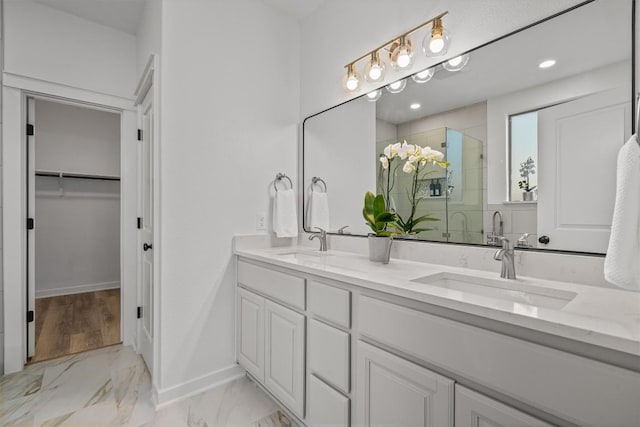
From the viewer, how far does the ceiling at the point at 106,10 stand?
2.26 m

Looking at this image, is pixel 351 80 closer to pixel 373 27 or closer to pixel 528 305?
pixel 373 27

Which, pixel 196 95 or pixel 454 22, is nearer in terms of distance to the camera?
pixel 454 22

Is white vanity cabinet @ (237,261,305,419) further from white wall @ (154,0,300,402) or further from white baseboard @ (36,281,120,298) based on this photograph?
white baseboard @ (36,281,120,298)

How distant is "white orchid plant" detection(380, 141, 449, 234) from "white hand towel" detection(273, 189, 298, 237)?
772mm

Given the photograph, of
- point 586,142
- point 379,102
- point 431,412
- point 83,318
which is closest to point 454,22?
point 379,102

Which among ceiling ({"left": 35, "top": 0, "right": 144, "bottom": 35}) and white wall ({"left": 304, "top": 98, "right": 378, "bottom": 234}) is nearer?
white wall ({"left": 304, "top": 98, "right": 378, "bottom": 234})

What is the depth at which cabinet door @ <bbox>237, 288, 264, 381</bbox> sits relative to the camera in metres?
1.80

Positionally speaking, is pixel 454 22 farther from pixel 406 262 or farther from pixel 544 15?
pixel 406 262

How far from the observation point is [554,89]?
1.19 m

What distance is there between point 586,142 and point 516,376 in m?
0.87

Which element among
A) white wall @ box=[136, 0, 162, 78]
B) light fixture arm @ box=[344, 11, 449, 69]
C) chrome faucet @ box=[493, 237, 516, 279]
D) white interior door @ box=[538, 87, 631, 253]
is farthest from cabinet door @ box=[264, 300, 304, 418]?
white wall @ box=[136, 0, 162, 78]

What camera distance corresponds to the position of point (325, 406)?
1342 millimetres

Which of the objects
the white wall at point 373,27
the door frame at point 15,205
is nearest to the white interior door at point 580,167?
the white wall at point 373,27

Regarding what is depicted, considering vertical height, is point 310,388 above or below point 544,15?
below
